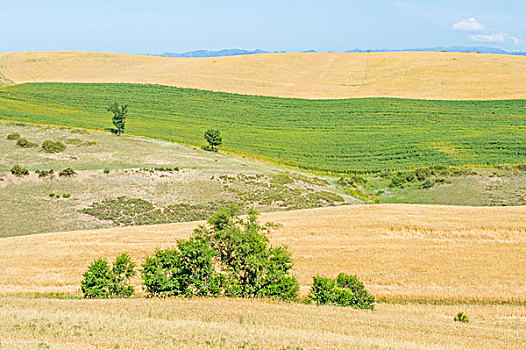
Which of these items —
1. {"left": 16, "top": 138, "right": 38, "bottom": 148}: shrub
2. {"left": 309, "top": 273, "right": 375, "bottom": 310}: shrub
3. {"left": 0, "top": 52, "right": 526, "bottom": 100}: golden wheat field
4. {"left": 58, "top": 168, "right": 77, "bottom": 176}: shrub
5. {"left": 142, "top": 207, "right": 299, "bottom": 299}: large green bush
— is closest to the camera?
{"left": 309, "top": 273, "right": 375, "bottom": 310}: shrub

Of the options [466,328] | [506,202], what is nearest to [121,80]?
[506,202]

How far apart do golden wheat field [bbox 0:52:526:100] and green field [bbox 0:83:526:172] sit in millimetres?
6141

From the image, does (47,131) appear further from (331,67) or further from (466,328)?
(331,67)

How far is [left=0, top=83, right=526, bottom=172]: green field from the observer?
228 ft

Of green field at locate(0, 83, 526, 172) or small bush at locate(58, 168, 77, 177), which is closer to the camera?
small bush at locate(58, 168, 77, 177)

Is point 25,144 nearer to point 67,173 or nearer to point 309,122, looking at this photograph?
point 67,173

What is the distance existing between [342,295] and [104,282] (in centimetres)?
1000

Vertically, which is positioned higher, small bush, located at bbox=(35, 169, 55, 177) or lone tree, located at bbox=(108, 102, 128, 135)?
lone tree, located at bbox=(108, 102, 128, 135)

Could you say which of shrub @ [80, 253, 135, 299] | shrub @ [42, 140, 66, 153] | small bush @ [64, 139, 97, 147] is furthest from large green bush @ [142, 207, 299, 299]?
small bush @ [64, 139, 97, 147]

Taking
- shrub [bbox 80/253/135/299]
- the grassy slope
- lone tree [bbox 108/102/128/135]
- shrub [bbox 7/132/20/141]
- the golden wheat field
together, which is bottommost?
the grassy slope

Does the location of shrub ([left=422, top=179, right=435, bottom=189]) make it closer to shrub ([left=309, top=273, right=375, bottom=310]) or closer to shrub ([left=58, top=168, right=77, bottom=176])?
shrub ([left=58, top=168, right=77, bottom=176])

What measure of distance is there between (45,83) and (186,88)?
31.7 meters

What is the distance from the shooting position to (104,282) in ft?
71.9

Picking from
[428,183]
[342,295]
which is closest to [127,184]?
[428,183]
